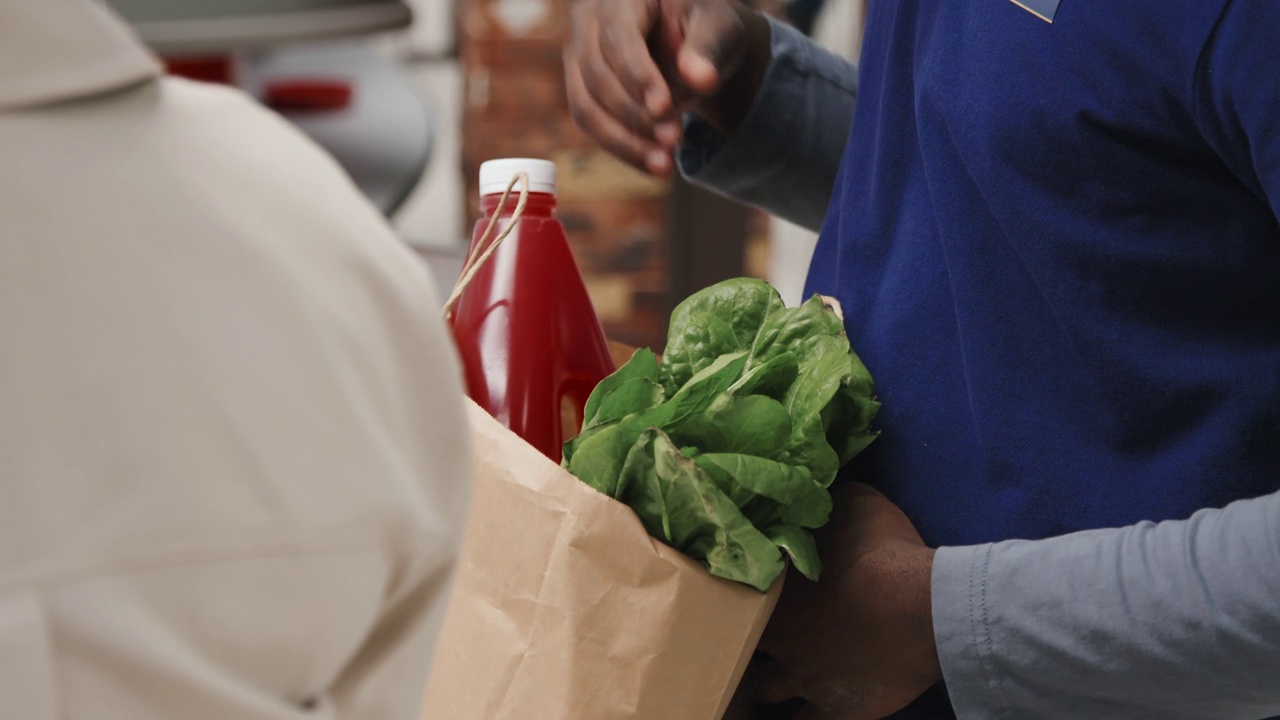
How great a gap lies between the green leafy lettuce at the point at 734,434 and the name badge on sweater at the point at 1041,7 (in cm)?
21

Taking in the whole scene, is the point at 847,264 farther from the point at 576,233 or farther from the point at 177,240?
the point at 576,233

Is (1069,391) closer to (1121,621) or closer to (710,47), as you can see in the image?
(1121,621)

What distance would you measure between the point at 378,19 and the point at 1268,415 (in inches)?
52.5

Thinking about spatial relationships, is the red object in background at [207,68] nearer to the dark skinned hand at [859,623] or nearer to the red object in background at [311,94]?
the red object in background at [311,94]

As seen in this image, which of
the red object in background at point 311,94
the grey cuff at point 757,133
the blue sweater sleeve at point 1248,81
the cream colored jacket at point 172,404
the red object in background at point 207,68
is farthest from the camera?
the red object in background at point 311,94

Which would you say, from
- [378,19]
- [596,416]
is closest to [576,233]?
[378,19]

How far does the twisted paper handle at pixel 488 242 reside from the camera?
28.0 inches

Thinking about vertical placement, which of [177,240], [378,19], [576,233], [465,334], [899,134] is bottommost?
[576,233]

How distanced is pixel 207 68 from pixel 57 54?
2.15 meters

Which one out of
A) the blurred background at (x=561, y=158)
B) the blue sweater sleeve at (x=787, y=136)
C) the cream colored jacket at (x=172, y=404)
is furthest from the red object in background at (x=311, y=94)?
the cream colored jacket at (x=172, y=404)

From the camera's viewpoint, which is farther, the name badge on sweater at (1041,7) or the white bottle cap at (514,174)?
the white bottle cap at (514,174)

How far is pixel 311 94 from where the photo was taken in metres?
2.84

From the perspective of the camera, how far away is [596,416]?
25.4 inches

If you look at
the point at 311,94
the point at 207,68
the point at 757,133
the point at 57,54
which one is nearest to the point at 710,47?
the point at 757,133
